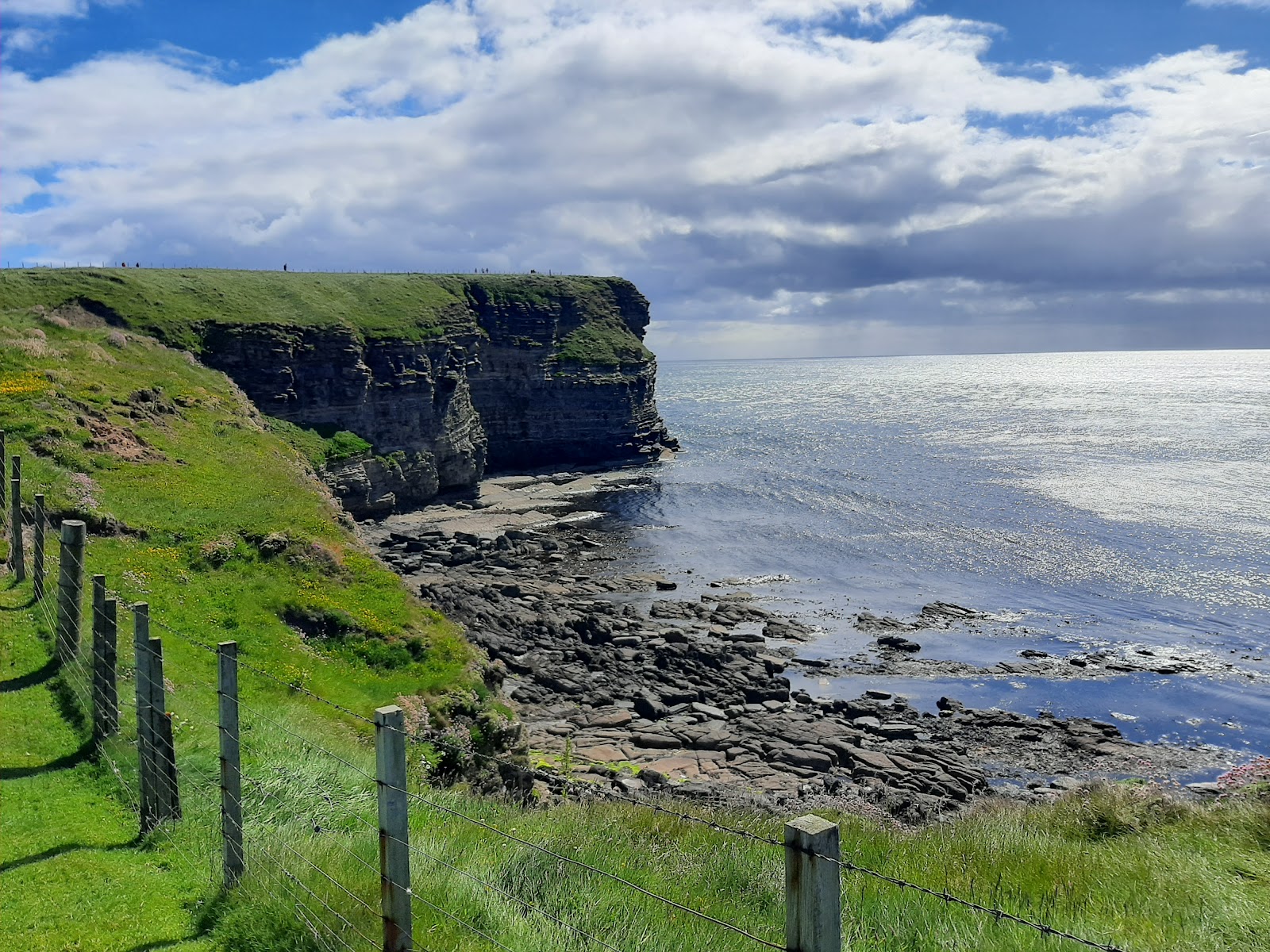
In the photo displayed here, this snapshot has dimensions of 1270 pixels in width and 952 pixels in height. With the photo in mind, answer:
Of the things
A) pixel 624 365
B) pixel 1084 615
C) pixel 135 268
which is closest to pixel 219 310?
pixel 135 268

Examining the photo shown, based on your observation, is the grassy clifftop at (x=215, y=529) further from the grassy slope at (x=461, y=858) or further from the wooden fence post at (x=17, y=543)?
the wooden fence post at (x=17, y=543)

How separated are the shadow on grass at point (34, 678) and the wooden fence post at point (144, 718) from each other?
5400 mm

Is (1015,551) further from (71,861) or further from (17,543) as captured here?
(71,861)

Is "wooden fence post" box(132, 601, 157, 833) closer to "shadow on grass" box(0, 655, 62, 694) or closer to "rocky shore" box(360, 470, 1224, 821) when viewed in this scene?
"shadow on grass" box(0, 655, 62, 694)

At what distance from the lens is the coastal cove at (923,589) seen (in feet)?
112

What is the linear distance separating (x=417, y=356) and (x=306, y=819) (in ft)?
246

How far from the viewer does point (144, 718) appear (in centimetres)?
1016

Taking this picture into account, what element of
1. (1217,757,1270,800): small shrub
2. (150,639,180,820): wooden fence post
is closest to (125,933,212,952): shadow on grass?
(150,639,180,820): wooden fence post

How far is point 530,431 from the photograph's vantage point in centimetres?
10300

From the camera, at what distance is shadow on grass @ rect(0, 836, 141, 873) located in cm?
912

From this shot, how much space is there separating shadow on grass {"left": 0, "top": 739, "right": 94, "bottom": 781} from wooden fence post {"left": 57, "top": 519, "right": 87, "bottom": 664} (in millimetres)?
3286

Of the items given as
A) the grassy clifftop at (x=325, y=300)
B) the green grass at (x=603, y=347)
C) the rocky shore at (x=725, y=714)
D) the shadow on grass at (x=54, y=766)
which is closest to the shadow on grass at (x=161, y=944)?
the shadow on grass at (x=54, y=766)

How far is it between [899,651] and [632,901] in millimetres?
36718

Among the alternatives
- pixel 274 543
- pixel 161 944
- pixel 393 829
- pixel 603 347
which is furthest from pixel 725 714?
pixel 603 347
